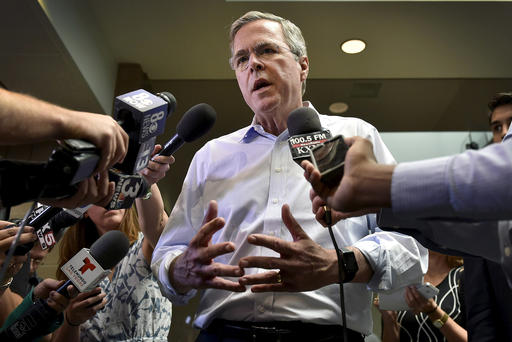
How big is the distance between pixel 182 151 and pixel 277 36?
1.44 meters

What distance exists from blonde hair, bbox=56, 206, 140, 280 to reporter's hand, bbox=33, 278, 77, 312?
579 millimetres

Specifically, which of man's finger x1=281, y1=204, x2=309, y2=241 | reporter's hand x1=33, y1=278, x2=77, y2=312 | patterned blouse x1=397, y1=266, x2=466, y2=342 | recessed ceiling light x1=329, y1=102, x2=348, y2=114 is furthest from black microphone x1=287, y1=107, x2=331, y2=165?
recessed ceiling light x1=329, y1=102, x2=348, y2=114

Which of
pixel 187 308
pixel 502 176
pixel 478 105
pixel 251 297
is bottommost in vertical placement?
pixel 187 308

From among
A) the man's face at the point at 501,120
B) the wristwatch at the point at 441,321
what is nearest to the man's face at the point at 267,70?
the wristwatch at the point at 441,321

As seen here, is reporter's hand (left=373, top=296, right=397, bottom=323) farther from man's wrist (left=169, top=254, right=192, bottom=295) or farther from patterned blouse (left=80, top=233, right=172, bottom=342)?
man's wrist (left=169, top=254, right=192, bottom=295)

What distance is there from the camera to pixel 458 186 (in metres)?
0.75

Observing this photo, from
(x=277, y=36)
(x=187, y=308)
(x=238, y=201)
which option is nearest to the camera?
(x=238, y=201)

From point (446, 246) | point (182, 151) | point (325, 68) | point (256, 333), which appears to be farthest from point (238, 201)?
point (325, 68)

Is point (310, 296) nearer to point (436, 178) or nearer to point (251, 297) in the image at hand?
point (251, 297)

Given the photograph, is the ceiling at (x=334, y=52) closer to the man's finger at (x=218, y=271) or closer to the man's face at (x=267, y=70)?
the man's face at (x=267, y=70)

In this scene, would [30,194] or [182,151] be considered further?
[182,151]

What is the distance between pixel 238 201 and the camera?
4.69 feet

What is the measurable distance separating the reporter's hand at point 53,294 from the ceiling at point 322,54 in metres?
1.67

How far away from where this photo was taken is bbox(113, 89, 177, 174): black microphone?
107 cm
